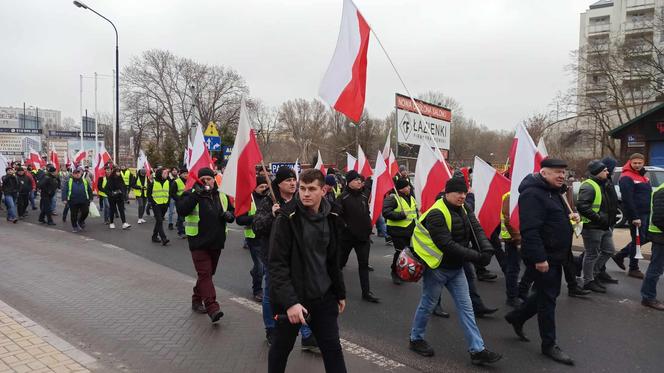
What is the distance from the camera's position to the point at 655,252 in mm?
5676

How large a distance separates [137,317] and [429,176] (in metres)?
3.98

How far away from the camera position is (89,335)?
15.9 feet

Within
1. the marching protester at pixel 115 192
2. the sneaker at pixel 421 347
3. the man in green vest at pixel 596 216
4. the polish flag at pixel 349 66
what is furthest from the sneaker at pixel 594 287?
the marching protester at pixel 115 192

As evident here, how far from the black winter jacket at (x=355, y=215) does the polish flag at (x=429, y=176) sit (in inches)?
30.9

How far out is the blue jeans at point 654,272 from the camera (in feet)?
18.5

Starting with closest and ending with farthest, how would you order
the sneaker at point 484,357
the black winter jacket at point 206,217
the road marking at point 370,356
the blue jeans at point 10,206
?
1. the sneaker at point 484,357
2. the road marking at point 370,356
3. the black winter jacket at point 206,217
4. the blue jeans at point 10,206

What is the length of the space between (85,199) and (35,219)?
3.89 m

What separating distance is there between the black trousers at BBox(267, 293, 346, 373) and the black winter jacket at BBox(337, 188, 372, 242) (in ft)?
9.82

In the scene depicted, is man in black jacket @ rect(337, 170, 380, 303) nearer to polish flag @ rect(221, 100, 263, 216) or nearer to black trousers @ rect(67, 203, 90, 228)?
polish flag @ rect(221, 100, 263, 216)

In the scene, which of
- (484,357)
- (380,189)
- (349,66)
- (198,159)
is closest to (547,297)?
(484,357)

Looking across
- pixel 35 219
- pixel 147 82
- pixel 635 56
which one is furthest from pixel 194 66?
pixel 635 56

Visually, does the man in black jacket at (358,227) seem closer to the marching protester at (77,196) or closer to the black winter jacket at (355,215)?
the black winter jacket at (355,215)

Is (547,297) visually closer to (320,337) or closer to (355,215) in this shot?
(320,337)

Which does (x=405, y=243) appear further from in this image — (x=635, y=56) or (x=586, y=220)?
(x=635, y=56)
